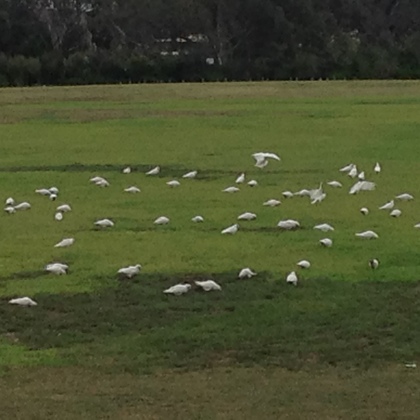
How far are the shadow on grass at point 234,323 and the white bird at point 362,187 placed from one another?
5.85 meters

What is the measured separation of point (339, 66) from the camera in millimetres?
59469

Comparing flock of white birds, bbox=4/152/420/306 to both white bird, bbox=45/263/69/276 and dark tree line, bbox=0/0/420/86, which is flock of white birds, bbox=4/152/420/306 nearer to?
white bird, bbox=45/263/69/276

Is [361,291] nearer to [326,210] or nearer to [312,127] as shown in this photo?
[326,210]

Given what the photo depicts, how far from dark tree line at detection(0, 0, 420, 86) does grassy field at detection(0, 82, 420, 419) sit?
1366 inches

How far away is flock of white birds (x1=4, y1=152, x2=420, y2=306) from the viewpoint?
1145cm

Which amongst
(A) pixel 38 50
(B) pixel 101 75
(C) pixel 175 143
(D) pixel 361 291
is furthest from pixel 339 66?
(D) pixel 361 291

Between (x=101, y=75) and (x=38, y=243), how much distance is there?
45199mm

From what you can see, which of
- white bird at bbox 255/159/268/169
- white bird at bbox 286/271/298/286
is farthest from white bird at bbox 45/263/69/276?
white bird at bbox 255/159/268/169

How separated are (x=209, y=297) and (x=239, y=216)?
4507mm

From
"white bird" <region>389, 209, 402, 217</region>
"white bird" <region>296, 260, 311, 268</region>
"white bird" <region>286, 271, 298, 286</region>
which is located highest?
"white bird" <region>286, 271, 298, 286</region>

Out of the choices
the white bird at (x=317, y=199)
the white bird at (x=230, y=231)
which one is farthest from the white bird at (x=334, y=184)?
the white bird at (x=230, y=231)

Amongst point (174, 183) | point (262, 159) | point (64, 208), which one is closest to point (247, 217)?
point (64, 208)

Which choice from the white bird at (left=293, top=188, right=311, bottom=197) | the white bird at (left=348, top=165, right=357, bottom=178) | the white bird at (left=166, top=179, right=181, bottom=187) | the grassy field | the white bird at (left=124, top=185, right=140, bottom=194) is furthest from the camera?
the white bird at (left=348, top=165, right=357, bottom=178)

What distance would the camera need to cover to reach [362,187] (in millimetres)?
17781
